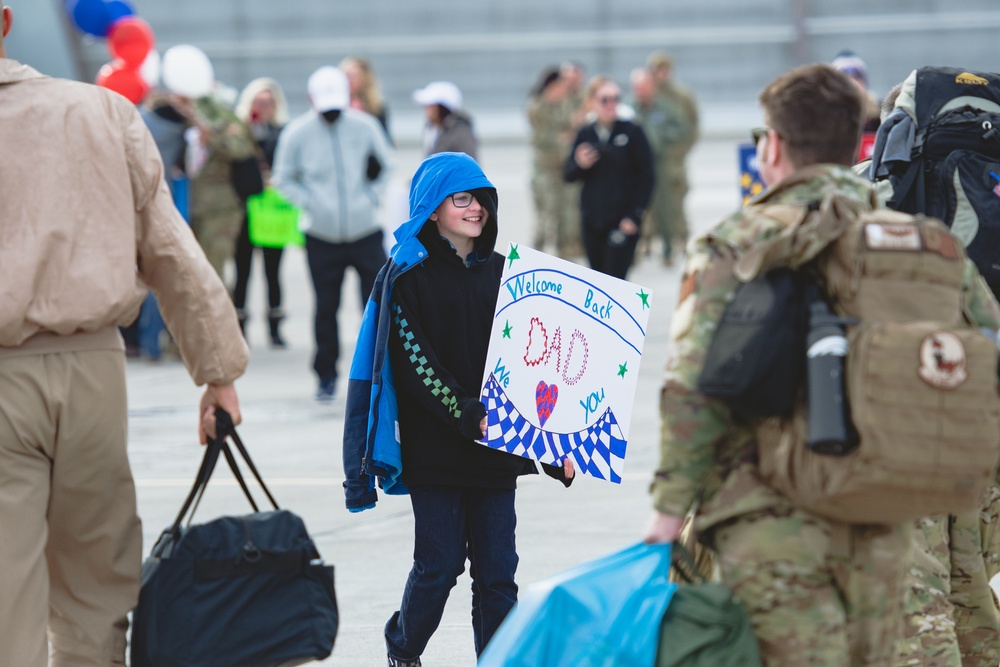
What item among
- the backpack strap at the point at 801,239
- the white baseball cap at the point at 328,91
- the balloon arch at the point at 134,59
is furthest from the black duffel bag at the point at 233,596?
the balloon arch at the point at 134,59

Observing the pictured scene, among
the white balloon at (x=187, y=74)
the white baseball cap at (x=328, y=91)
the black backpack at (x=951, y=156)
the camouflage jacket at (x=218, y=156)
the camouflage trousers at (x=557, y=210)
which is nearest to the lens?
the black backpack at (x=951, y=156)

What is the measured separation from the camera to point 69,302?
4.18m

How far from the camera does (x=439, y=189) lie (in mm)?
5109

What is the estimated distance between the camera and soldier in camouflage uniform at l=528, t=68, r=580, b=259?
18.1 m

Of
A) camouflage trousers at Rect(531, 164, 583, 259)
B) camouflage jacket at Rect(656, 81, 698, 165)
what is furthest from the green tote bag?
camouflage jacket at Rect(656, 81, 698, 165)

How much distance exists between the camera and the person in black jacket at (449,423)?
4.97 m

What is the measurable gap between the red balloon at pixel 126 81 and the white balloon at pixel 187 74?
939 millimetres

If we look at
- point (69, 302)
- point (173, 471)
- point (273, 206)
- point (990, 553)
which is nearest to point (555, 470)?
point (990, 553)

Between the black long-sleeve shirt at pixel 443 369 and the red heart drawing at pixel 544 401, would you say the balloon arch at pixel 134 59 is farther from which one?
the red heart drawing at pixel 544 401

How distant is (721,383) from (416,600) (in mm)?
1808

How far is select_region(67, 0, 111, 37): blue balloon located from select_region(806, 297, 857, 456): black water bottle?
13279mm

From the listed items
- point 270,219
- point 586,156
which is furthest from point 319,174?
point 586,156

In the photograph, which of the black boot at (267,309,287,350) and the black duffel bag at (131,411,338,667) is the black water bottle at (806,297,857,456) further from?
the black boot at (267,309,287,350)

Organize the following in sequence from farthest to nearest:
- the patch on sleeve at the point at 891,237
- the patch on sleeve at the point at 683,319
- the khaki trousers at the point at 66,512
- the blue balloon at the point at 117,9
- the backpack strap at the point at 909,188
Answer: the blue balloon at the point at 117,9, the backpack strap at the point at 909,188, the khaki trousers at the point at 66,512, the patch on sleeve at the point at 683,319, the patch on sleeve at the point at 891,237
